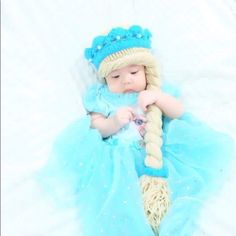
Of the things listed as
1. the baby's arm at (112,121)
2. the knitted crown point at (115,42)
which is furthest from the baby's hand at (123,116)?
the knitted crown point at (115,42)

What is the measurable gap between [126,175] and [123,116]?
0.51 ft

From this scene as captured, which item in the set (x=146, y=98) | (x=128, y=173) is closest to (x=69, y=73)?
(x=146, y=98)

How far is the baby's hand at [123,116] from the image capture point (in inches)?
42.6

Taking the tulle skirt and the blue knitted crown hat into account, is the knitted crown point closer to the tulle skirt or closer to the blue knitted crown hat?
the blue knitted crown hat

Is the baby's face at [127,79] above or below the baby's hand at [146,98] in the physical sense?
above

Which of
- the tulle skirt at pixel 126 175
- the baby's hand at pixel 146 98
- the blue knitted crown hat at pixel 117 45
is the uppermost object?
the blue knitted crown hat at pixel 117 45

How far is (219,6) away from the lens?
4.21 feet

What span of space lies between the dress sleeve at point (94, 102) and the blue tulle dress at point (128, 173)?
0.16 ft

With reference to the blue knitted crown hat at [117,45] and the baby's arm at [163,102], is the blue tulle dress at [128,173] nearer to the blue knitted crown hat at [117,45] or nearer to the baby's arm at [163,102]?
the baby's arm at [163,102]

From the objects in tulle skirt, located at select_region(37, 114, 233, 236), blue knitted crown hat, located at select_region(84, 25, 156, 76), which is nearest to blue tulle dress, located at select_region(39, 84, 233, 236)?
tulle skirt, located at select_region(37, 114, 233, 236)

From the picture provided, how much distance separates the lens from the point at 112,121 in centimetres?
110

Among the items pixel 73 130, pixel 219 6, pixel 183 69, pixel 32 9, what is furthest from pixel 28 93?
pixel 219 6

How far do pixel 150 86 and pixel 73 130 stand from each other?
220mm

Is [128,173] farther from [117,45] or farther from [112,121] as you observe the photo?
[117,45]
